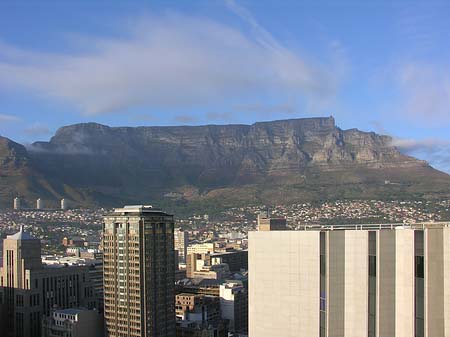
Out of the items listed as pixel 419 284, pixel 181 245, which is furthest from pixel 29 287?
pixel 181 245

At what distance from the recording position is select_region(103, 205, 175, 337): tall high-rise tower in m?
46.8

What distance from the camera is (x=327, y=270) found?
42.5ft

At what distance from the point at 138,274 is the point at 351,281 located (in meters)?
35.8

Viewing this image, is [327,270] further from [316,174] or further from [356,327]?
[316,174]

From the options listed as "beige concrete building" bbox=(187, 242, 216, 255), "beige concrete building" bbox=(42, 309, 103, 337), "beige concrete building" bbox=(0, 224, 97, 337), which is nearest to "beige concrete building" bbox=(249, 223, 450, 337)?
"beige concrete building" bbox=(42, 309, 103, 337)

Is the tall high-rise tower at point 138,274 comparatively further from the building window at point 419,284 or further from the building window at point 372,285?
the building window at point 419,284

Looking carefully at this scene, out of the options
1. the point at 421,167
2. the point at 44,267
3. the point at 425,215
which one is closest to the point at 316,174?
the point at 421,167

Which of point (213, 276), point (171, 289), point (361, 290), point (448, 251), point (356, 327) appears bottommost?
point (213, 276)

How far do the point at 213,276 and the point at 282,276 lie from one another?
71.0 m

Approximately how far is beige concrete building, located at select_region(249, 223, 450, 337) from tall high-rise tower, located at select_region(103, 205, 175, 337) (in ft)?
112

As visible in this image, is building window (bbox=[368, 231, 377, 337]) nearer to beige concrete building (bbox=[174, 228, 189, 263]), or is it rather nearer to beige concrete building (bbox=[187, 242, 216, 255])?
beige concrete building (bbox=[187, 242, 216, 255])

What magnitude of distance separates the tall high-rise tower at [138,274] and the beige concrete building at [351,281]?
34.1m

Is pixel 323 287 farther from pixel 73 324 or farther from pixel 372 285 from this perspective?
pixel 73 324

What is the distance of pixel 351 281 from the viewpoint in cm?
1284
